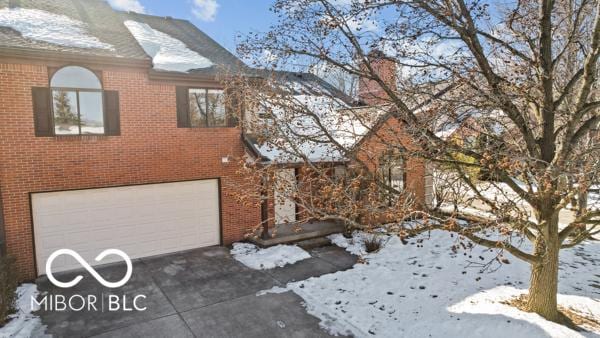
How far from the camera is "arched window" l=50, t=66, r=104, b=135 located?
8.65 metres

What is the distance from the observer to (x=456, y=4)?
5.34m

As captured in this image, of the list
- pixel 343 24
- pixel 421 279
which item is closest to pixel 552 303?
pixel 421 279

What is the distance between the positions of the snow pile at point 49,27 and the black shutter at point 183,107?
1.98m

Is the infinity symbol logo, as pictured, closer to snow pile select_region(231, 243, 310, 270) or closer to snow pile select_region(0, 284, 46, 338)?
snow pile select_region(0, 284, 46, 338)

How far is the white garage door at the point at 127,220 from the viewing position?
8.84 meters

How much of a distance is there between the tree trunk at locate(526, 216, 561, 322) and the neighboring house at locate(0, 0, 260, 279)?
5.77m

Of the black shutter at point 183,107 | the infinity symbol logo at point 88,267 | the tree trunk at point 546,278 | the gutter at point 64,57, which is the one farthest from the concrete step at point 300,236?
the tree trunk at point 546,278

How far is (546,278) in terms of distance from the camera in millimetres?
6129

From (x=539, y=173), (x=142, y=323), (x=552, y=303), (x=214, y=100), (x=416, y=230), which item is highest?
(x=214, y=100)

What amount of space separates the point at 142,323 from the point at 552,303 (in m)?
7.10

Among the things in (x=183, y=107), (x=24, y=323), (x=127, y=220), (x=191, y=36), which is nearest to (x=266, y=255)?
(x=127, y=220)

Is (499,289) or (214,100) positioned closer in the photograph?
(499,289)

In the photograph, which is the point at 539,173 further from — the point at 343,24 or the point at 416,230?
the point at 343,24

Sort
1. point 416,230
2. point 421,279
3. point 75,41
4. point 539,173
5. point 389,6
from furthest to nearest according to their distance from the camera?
point 75,41 → point 421,279 → point 389,6 → point 416,230 → point 539,173
